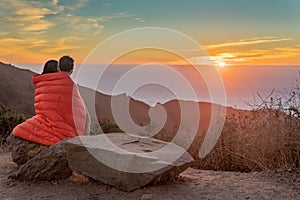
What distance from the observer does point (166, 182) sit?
5484mm

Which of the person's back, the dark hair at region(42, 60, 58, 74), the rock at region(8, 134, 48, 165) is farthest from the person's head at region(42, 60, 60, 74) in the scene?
the rock at region(8, 134, 48, 165)

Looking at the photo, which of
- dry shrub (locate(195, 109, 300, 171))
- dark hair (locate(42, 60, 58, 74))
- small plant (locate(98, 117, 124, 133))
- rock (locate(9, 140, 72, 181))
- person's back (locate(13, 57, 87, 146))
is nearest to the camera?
rock (locate(9, 140, 72, 181))

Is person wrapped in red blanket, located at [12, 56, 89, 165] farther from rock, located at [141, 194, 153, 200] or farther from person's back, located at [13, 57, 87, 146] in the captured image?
rock, located at [141, 194, 153, 200]

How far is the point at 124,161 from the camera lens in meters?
5.18

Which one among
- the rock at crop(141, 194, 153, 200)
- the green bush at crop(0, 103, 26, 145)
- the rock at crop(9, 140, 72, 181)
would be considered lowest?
the rock at crop(141, 194, 153, 200)

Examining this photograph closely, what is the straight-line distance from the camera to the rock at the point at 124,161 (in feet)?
16.9

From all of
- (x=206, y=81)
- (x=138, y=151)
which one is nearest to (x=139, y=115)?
(x=206, y=81)

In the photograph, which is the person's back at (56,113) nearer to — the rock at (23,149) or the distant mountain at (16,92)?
the rock at (23,149)

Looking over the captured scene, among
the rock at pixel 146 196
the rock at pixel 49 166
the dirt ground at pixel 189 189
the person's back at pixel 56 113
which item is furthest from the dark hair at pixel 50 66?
the rock at pixel 146 196

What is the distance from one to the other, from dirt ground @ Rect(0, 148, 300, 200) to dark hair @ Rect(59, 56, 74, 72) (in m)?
1.67

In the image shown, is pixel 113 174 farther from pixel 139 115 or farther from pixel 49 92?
pixel 139 115

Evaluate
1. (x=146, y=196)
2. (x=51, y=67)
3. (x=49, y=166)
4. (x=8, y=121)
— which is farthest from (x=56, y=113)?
(x=8, y=121)

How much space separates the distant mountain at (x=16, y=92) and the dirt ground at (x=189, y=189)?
1065 cm

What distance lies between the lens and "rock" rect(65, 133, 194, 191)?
516cm
